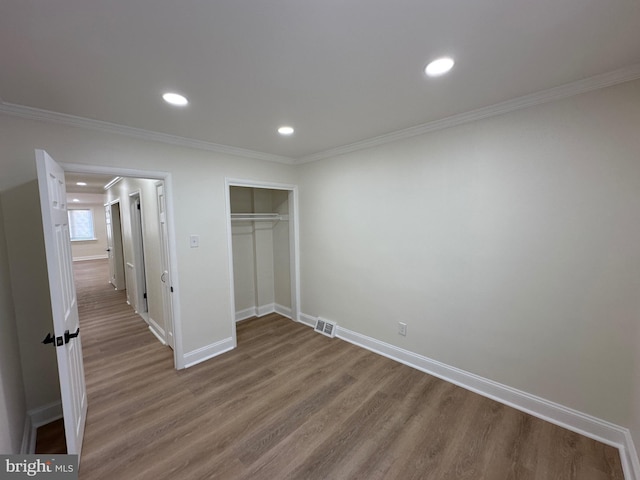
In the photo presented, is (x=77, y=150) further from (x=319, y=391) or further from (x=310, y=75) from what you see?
(x=319, y=391)

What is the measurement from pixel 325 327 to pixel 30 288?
3014 millimetres

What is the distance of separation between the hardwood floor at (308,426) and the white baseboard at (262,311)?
45.2 inches

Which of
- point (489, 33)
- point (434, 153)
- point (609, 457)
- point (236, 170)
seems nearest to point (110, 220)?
point (236, 170)

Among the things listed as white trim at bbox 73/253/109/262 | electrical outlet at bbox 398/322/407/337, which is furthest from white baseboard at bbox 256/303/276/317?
white trim at bbox 73/253/109/262

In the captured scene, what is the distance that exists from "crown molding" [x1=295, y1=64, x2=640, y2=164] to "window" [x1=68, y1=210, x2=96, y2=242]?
39.0ft

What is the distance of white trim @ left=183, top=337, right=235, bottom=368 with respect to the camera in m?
2.94

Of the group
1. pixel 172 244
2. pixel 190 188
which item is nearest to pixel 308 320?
pixel 172 244

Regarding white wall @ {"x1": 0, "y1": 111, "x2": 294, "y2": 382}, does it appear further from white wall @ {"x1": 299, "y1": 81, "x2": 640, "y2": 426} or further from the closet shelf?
white wall @ {"x1": 299, "y1": 81, "x2": 640, "y2": 426}

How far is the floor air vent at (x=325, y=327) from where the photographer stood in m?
3.59

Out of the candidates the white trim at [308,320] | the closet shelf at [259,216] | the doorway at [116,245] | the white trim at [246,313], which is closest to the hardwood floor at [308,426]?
the white trim at [308,320]

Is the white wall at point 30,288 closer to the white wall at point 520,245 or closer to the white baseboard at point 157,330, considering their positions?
the white baseboard at point 157,330

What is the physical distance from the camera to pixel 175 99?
187cm

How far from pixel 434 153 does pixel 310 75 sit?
1506mm

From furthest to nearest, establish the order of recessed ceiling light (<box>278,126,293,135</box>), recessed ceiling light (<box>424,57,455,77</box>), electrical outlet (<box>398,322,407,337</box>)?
electrical outlet (<box>398,322,407,337</box>)
recessed ceiling light (<box>278,126,293,135</box>)
recessed ceiling light (<box>424,57,455,77</box>)
